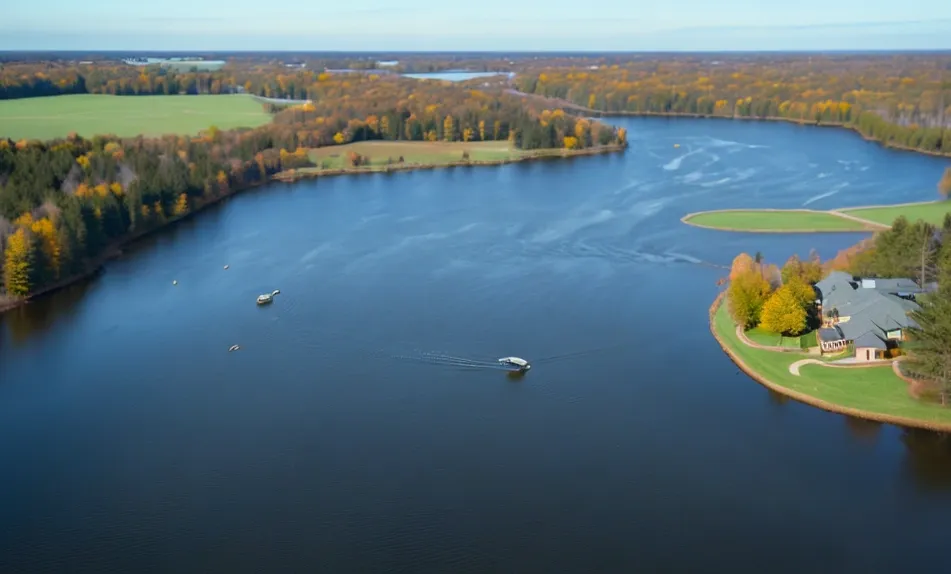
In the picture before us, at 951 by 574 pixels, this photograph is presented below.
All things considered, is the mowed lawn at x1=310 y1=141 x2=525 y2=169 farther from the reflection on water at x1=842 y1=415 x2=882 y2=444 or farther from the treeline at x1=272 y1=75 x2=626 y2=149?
the reflection on water at x1=842 y1=415 x2=882 y2=444

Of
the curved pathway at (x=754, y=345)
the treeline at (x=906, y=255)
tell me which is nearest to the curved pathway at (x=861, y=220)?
the treeline at (x=906, y=255)

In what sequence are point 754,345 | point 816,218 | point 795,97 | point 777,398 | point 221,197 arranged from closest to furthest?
point 777,398 < point 754,345 < point 816,218 < point 221,197 < point 795,97

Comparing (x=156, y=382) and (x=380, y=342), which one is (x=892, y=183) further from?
(x=156, y=382)

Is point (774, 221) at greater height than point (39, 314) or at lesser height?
greater

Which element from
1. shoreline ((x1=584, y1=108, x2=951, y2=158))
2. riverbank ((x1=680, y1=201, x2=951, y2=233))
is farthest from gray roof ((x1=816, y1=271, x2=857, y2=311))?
shoreline ((x1=584, y1=108, x2=951, y2=158))

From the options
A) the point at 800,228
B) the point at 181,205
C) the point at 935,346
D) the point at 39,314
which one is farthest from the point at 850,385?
the point at 181,205

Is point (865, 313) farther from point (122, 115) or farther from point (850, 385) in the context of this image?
point (122, 115)
